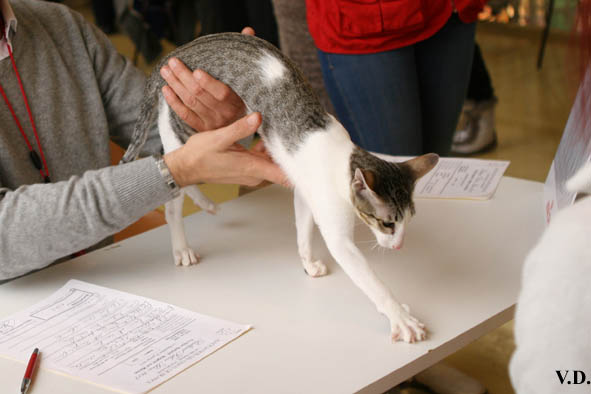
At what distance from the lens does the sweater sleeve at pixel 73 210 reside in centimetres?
97

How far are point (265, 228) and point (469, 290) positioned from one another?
41 centimetres

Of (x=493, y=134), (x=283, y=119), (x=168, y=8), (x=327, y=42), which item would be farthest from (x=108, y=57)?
(x=168, y=8)

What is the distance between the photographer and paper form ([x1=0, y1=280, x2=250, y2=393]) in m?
0.81

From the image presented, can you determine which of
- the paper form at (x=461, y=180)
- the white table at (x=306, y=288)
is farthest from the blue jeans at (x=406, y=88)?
the white table at (x=306, y=288)

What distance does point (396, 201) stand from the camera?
917 mm

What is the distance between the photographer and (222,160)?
3.27ft

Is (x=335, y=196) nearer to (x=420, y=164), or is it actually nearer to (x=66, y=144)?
(x=420, y=164)

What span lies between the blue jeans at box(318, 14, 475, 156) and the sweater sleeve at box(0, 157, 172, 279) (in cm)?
64

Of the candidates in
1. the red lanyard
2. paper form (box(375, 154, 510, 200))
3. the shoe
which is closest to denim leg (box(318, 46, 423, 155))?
paper form (box(375, 154, 510, 200))

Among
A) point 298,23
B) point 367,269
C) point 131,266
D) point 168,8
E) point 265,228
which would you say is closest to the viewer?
point 367,269

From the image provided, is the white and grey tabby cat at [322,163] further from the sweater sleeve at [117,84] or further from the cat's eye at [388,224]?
the sweater sleeve at [117,84]

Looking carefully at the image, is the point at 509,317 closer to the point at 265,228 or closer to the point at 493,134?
the point at 265,228

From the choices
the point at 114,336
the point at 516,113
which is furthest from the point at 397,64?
the point at 516,113

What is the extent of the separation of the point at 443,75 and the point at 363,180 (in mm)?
746
